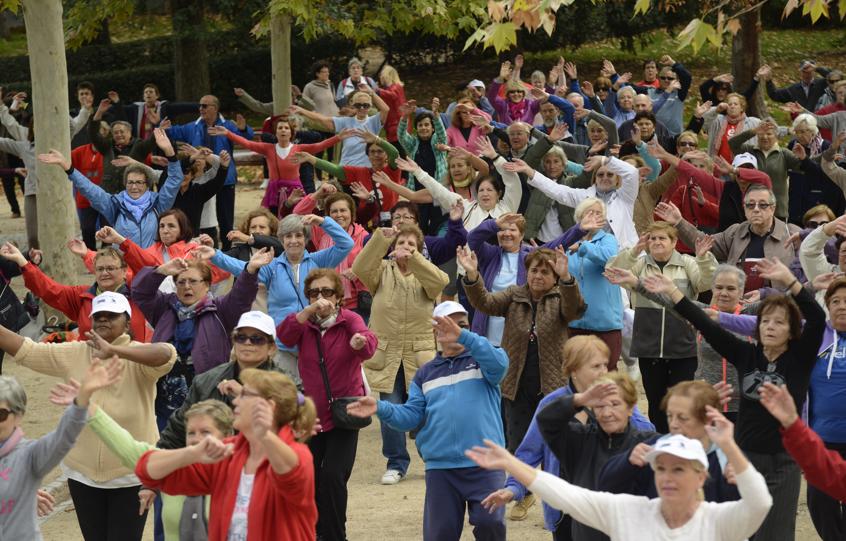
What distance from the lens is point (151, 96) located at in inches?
729

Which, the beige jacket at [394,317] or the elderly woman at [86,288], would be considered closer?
the elderly woman at [86,288]

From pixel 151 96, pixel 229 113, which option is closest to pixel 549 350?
pixel 151 96

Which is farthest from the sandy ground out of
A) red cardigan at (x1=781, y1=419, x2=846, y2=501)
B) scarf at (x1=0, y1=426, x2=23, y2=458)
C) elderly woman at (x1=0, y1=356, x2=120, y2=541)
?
scarf at (x1=0, y1=426, x2=23, y2=458)

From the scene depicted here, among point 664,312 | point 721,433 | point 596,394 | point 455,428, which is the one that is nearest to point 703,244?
point 664,312

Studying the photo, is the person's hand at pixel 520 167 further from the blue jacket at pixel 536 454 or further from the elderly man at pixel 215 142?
the elderly man at pixel 215 142

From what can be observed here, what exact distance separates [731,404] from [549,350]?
135cm

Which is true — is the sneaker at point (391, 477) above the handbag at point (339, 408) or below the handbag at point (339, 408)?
below

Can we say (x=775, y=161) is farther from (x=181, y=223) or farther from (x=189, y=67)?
(x=189, y=67)

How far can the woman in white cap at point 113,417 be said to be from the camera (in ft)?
25.4

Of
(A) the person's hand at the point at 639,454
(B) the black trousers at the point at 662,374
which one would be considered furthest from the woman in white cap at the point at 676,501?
(B) the black trousers at the point at 662,374

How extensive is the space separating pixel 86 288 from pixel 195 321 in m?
1.21

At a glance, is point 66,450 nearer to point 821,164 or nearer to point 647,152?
point 647,152

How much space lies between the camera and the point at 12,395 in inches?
253

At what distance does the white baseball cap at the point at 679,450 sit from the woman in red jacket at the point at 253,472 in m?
1.41
